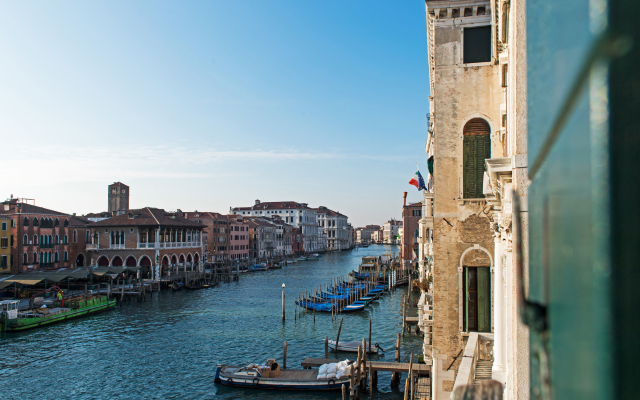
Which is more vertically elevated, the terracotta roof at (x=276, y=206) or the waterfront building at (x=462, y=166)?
the terracotta roof at (x=276, y=206)

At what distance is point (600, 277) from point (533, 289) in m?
0.43

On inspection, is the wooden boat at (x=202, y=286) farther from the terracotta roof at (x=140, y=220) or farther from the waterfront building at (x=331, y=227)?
the waterfront building at (x=331, y=227)

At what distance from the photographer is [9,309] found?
25484 millimetres

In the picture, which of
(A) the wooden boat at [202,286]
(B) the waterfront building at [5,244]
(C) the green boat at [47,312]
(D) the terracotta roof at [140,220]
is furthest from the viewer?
(D) the terracotta roof at [140,220]

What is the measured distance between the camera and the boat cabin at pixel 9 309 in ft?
80.5

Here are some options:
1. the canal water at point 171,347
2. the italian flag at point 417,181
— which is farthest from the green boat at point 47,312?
the italian flag at point 417,181

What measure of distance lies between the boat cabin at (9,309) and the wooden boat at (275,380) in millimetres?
14200

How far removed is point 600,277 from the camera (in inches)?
19.2

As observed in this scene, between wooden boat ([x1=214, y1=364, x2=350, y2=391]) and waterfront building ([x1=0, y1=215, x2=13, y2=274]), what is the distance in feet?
94.9

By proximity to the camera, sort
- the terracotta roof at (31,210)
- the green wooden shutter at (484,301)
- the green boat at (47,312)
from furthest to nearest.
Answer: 1. the terracotta roof at (31,210)
2. the green boat at (47,312)
3. the green wooden shutter at (484,301)

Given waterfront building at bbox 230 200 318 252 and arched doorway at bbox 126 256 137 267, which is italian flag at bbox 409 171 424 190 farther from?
waterfront building at bbox 230 200 318 252

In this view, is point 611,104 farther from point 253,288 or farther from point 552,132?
point 253,288

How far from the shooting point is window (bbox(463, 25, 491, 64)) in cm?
1006

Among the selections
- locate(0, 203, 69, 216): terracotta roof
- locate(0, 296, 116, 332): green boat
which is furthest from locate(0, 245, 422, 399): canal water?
locate(0, 203, 69, 216): terracotta roof
